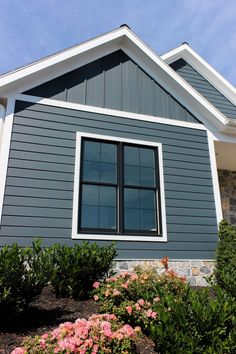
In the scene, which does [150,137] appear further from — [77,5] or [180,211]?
[77,5]

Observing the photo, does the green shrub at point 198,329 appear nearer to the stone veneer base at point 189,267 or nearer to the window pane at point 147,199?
the stone veneer base at point 189,267

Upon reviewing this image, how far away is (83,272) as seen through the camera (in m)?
4.20

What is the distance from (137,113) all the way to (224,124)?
2.15 m

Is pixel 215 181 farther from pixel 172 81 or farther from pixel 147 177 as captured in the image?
pixel 172 81

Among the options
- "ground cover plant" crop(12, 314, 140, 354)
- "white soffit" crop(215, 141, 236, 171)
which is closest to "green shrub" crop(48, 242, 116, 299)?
"ground cover plant" crop(12, 314, 140, 354)

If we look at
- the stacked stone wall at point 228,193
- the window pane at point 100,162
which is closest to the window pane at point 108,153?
the window pane at point 100,162

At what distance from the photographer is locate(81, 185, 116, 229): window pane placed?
580 cm

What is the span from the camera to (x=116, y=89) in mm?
6680

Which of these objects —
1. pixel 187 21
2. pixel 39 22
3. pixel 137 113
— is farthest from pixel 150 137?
pixel 39 22

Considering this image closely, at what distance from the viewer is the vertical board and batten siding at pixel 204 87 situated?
32.1 feet

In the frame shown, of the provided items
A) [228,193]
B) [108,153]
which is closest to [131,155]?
[108,153]

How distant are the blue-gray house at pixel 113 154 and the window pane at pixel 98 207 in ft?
0.07

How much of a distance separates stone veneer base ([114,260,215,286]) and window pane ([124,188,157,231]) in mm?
729

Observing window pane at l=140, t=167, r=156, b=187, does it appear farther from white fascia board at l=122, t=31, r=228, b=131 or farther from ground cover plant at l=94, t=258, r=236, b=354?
ground cover plant at l=94, t=258, r=236, b=354
